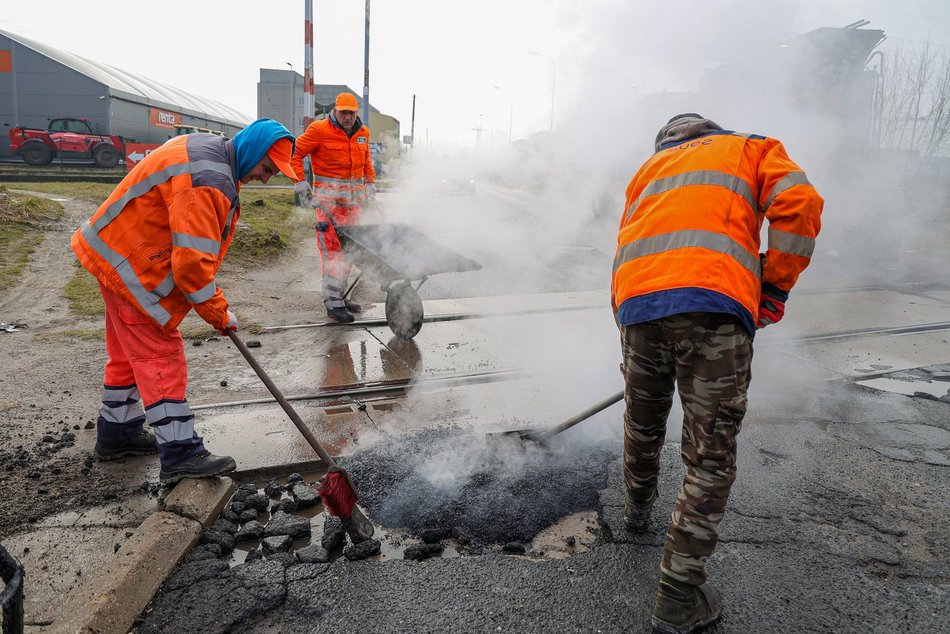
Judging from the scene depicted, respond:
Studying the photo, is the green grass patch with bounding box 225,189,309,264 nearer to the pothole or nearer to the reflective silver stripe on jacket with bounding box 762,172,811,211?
the pothole

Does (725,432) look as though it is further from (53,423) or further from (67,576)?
(53,423)

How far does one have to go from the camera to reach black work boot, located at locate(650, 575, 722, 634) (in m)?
2.17

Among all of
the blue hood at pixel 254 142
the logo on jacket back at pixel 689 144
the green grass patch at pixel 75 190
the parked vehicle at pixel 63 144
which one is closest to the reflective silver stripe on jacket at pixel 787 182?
the logo on jacket back at pixel 689 144

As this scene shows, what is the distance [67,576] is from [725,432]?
2.52 metres

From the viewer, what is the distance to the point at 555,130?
858 cm

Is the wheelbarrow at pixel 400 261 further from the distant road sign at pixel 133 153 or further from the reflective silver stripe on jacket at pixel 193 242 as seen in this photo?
the distant road sign at pixel 133 153

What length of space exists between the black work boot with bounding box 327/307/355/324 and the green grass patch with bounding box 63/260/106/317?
84.0 inches

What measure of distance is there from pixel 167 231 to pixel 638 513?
2527mm

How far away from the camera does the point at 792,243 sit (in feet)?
7.08

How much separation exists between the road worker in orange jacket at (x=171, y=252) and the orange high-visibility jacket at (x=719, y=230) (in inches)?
71.9

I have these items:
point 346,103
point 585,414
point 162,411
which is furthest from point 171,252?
point 346,103

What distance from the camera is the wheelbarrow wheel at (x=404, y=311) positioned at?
17.7 ft

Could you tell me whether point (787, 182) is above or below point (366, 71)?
below

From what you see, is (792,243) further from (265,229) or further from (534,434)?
(265,229)
